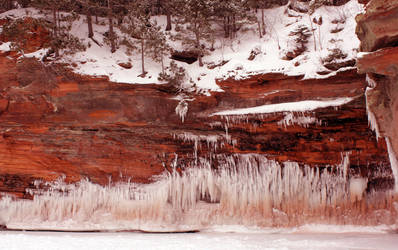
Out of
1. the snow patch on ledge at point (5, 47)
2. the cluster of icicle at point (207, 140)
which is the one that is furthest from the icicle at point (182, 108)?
the snow patch on ledge at point (5, 47)

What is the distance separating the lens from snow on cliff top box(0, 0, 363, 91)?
8070 mm

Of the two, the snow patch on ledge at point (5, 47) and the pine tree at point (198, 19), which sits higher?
the pine tree at point (198, 19)

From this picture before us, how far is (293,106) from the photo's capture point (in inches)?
306

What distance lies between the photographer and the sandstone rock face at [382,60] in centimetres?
469

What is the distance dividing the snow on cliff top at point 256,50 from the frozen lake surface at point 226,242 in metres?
4.24

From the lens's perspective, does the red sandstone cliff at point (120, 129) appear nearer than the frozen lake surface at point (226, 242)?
No

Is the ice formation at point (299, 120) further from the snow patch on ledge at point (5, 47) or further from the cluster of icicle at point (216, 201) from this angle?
the snow patch on ledge at point (5, 47)

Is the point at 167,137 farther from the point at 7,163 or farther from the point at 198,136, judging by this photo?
the point at 7,163

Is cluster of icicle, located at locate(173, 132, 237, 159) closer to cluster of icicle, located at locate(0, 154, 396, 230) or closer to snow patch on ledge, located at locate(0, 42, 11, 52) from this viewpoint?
cluster of icicle, located at locate(0, 154, 396, 230)

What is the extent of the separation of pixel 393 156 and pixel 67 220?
943 centimetres

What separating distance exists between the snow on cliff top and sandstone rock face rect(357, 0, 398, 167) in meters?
1.99

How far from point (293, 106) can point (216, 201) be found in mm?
3771

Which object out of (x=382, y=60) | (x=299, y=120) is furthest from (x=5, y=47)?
(x=382, y=60)

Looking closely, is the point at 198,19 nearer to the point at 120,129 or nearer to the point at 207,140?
the point at 207,140
